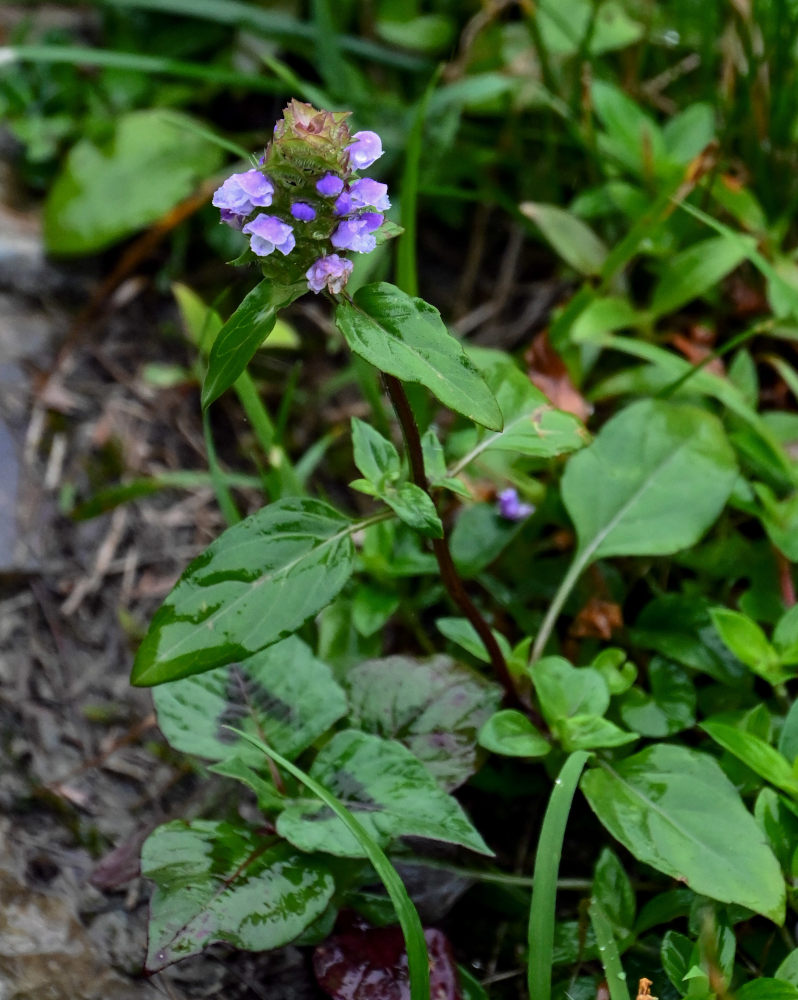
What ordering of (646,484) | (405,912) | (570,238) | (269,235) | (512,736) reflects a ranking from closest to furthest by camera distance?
(269,235) → (405,912) → (512,736) → (646,484) → (570,238)

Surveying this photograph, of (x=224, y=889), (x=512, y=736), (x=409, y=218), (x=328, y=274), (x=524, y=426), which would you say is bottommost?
(x=224, y=889)

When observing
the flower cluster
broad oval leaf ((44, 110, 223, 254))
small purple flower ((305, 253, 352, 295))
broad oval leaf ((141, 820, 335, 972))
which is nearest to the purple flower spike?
the flower cluster

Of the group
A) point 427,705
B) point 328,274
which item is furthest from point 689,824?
point 328,274

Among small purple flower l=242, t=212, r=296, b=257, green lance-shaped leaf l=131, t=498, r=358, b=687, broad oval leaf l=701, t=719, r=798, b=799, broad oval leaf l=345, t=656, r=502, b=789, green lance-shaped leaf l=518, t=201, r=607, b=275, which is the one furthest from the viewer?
green lance-shaped leaf l=518, t=201, r=607, b=275

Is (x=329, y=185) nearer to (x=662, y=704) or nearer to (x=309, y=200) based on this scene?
(x=309, y=200)

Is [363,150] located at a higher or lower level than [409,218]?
higher

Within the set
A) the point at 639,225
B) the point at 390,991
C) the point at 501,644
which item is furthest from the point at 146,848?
the point at 639,225

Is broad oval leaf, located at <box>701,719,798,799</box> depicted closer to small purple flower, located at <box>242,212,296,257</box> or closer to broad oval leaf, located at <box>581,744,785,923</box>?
broad oval leaf, located at <box>581,744,785,923</box>
